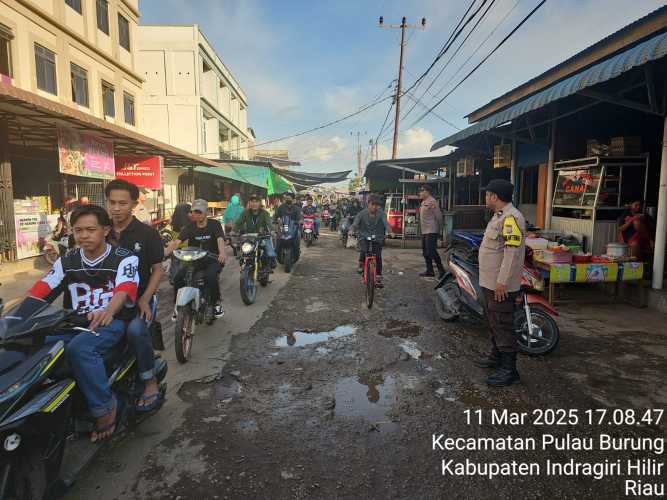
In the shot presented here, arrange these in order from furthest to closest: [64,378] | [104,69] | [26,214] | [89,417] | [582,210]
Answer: [104,69] < [26,214] < [582,210] < [89,417] < [64,378]

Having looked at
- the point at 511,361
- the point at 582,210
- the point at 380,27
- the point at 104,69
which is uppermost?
the point at 380,27

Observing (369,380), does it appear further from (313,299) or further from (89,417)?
(313,299)

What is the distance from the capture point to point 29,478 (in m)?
2.04

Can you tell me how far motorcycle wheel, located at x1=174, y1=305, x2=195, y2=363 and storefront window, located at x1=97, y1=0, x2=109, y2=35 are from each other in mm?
18146

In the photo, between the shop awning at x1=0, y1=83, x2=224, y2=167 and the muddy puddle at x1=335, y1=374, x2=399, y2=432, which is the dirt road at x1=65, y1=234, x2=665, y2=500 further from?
the shop awning at x1=0, y1=83, x2=224, y2=167

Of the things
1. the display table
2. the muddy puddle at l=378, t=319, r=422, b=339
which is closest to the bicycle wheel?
the muddy puddle at l=378, t=319, r=422, b=339

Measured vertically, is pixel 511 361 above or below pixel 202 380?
above

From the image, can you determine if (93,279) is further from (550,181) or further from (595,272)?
(550,181)

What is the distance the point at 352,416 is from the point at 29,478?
2.11 metres

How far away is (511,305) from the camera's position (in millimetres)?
3895

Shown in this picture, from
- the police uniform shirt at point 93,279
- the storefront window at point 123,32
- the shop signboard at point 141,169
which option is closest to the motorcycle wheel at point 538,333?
the police uniform shirt at point 93,279

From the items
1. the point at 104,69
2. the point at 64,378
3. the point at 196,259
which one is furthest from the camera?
the point at 104,69

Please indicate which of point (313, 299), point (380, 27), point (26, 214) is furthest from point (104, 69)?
point (313, 299)

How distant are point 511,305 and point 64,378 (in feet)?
11.6
